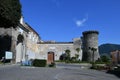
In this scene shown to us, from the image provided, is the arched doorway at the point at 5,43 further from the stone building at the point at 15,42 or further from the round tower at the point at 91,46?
the round tower at the point at 91,46

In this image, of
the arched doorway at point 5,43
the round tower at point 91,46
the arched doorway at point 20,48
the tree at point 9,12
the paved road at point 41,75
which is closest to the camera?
the paved road at point 41,75

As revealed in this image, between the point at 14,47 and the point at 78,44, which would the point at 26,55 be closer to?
the point at 14,47

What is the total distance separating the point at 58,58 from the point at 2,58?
26.1 m

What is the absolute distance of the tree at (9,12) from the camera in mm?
36000

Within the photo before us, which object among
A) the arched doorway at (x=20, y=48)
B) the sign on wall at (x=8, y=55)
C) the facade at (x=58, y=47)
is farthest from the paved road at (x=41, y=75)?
the facade at (x=58, y=47)

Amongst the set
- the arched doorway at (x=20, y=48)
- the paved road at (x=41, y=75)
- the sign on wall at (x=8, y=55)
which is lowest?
the paved road at (x=41, y=75)

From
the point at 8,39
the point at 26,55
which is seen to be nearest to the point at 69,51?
the point at 26,55

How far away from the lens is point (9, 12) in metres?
37.0

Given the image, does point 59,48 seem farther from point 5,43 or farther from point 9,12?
point 9,12

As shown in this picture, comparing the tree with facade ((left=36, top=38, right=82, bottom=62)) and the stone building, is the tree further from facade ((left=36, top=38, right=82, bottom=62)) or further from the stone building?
facade ((left=36, top=38, right=82, bottom=62))

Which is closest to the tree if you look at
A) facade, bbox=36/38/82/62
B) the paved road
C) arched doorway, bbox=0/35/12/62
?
arched doorway, bbox=0/35/12/62

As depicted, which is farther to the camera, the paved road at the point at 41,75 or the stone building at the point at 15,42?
the stone building at the point at 15,42

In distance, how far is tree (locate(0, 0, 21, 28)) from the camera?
36.0 m

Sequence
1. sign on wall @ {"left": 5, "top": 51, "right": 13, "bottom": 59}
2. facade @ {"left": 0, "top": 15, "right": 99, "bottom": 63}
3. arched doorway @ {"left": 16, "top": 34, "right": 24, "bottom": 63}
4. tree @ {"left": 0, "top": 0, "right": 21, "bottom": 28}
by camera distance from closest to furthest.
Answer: tree @ {"left": 0, "top": 0, "right": 21, "bottom": 28} < sign on wall @ {"left": 5, "top": 51, "right": 13, "bottom": 59} < arched doorway @ {"left": 16, "top": 34, "right": 24, "bottom": 63} < facade @ {"left": 0, "top": 15, "right": 99, "bottom": 63}
